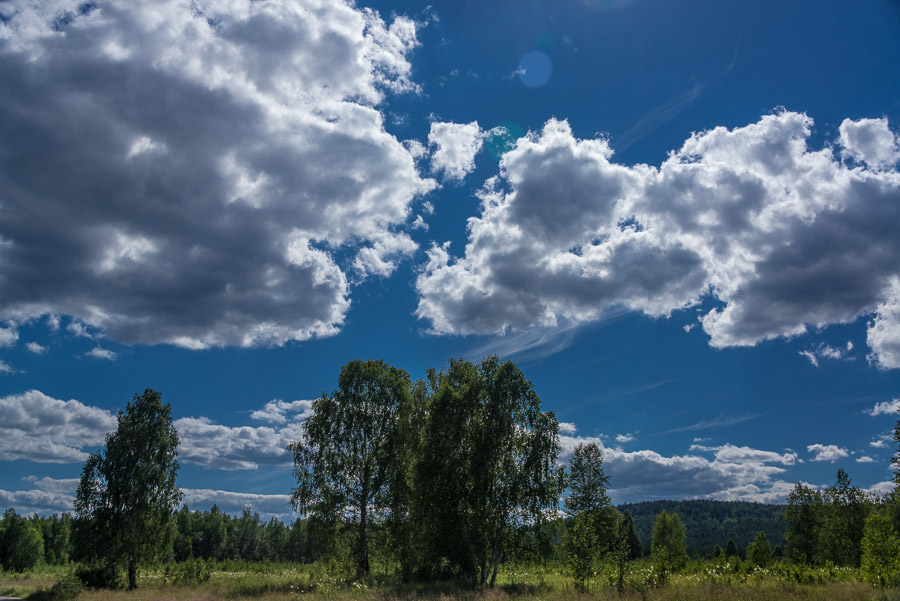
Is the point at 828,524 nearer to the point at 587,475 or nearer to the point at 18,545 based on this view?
the point at 587,475

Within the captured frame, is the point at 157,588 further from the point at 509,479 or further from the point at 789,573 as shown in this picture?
the point at 789,573

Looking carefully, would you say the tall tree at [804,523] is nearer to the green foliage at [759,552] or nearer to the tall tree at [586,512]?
the green foliage at [759,552]

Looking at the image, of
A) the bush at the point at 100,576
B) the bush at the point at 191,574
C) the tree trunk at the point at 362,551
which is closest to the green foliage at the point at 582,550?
the tree trunk at the point at 362,551

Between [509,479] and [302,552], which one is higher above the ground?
[509,479]

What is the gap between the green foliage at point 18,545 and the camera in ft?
268

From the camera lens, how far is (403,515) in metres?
37.5

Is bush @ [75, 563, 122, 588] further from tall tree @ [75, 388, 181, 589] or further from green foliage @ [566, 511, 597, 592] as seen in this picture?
green foliage @ [566, 511, 597, 592]

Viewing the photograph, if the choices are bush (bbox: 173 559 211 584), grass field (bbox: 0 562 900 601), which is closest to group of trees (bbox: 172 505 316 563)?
bush (bbox: 173 559 211 584)

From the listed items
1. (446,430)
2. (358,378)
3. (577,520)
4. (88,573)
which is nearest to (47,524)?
(88,573)

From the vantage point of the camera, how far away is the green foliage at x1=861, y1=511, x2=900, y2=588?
2185 centimetres

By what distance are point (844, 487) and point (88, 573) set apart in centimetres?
7987

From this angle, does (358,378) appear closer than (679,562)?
Yes

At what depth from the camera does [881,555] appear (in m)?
23.3

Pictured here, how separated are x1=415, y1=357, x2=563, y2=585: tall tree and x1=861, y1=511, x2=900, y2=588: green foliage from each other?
15.6 meters
